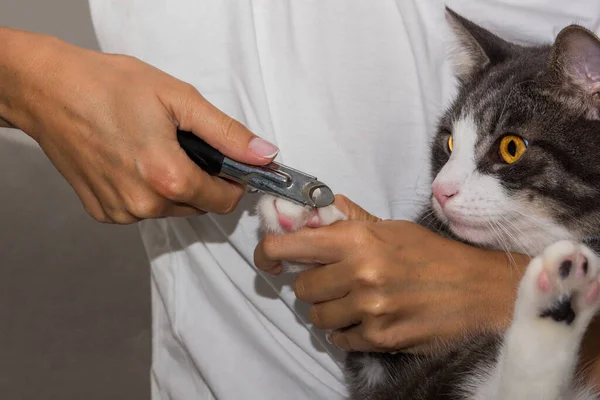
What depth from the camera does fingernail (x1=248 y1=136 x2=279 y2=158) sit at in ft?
3.19

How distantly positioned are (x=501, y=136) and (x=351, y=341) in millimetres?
408

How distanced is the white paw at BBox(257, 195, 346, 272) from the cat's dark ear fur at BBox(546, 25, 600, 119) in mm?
396

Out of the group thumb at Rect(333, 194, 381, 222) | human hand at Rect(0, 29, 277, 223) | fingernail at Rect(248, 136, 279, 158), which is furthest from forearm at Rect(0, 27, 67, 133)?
thumb at Rect(333, 194, 381, 222)


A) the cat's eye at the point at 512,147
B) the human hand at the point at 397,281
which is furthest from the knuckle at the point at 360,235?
the cat's eye at the point at 512,147

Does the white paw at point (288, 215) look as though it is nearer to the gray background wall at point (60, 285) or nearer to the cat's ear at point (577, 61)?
the cat's ear at point (577, 61)

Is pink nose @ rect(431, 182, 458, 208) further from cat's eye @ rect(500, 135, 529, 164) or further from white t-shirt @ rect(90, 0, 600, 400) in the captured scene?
white t-shirt @ rect(90, 0, 600, 400)

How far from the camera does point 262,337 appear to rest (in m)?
1.27

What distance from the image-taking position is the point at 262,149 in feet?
3.20

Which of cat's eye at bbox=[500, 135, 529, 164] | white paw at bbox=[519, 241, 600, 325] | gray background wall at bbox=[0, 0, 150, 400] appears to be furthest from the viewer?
gray background wall at bbox=[0, 0, 150, 400]

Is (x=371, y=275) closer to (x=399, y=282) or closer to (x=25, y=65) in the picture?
(x=399, y=282)

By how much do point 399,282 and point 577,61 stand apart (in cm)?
42

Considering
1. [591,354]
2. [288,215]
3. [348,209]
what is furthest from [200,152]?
[591,354]

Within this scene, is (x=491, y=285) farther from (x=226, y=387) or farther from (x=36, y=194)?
(x=36, y=194)

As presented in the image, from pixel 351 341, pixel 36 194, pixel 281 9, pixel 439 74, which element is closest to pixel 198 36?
pixel 281 9
